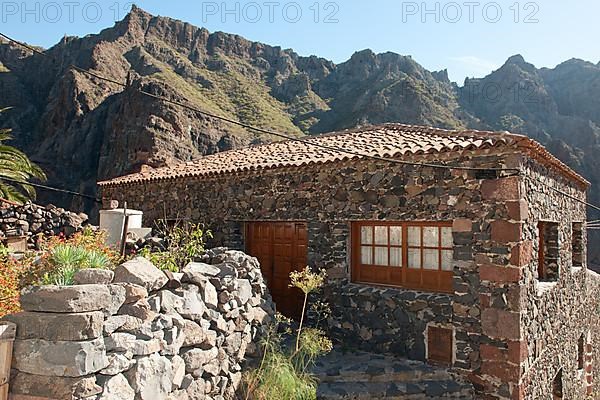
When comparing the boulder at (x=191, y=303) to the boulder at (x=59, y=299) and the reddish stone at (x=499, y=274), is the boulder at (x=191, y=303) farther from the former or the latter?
the reddish stone at (x=499, y=274)

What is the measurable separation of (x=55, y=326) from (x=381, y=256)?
5.30 metres

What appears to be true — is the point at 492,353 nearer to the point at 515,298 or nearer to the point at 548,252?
the point at 515,298

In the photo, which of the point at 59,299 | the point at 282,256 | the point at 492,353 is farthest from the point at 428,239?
the point at 59,299

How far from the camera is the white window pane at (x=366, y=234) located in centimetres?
739

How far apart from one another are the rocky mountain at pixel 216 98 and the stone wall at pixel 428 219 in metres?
16.0

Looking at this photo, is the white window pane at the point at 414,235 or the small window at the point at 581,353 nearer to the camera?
the white window pane at the point at 414,235

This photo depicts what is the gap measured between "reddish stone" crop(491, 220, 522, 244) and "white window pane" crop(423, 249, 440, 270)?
1.01m

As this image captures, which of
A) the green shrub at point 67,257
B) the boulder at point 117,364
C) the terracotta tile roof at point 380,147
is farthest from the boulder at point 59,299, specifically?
the terracotta tile roof at point 380,147

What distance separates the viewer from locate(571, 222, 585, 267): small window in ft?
33.2

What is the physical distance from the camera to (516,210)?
19.1ft

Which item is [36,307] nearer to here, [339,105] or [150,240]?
[150,240]

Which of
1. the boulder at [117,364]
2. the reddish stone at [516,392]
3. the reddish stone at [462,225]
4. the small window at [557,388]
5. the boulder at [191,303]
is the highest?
the reddish stone at [462,225]

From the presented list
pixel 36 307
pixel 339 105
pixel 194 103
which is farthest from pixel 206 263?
pixel 339 105

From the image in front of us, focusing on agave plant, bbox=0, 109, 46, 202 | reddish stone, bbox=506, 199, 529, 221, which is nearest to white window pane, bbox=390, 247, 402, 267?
reddish stone, bbox=506, 199, 529, 221
